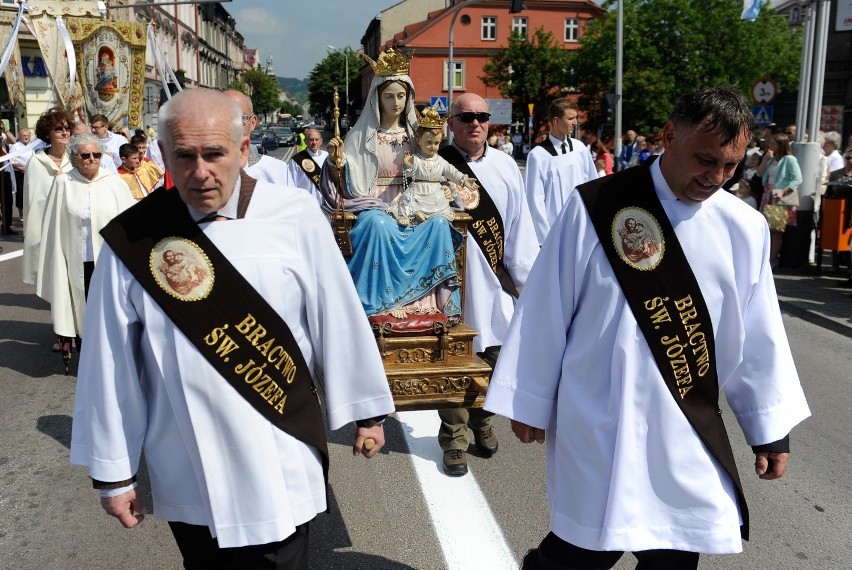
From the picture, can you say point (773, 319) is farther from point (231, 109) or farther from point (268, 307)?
point (231, 109)

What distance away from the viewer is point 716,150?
2570mm

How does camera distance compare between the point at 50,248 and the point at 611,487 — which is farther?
the point at 50,248

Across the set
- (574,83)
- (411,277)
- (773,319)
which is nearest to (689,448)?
(773,319)

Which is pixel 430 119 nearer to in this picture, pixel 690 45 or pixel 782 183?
pixel 782 183

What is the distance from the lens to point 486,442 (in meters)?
5.17

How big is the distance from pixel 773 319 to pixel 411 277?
2182mm

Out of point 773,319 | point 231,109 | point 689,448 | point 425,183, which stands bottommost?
point 689,448

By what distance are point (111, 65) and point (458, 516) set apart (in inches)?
557

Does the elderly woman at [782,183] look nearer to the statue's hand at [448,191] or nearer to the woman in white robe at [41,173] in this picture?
the statue's hand at [448,191]

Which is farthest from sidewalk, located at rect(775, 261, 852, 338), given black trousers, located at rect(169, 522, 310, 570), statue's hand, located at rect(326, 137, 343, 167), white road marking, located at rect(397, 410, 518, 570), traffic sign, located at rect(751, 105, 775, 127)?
black trousers, located at rect(169, 522, 310, 570)

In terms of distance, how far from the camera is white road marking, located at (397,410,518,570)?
3.86 m

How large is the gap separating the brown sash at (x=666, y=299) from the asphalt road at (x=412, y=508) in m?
1.42

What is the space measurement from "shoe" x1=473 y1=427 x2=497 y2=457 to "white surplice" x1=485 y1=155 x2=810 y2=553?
227cm

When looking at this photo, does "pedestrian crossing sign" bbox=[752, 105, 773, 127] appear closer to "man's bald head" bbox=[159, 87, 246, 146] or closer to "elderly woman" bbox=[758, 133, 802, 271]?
"elderly woman" bbox=[758, 133, 802, 271]
